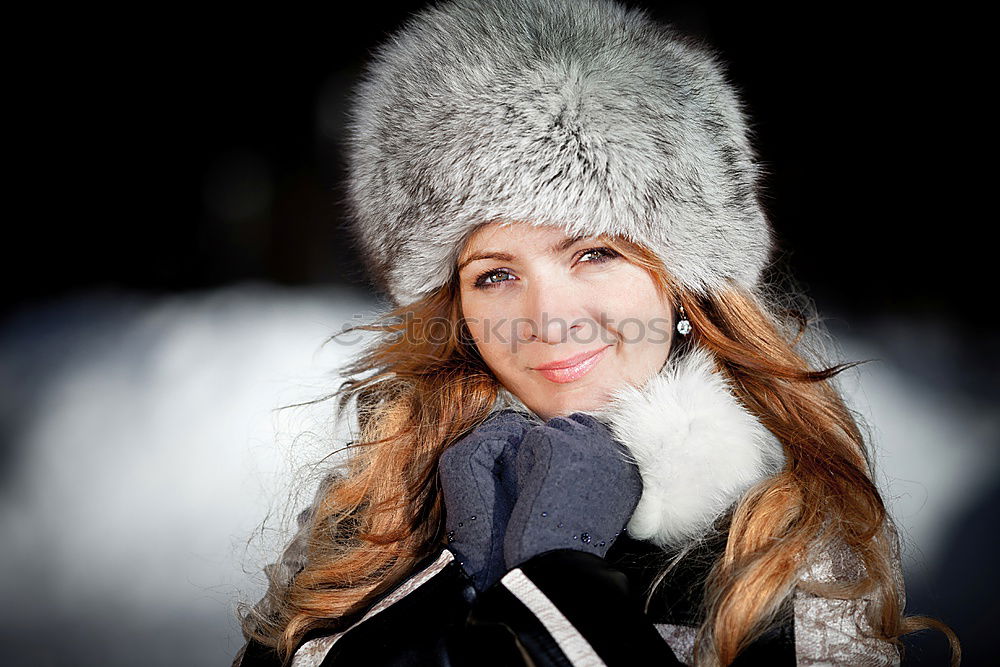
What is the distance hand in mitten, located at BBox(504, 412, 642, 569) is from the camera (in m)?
1.03

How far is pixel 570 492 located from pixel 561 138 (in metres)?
0.46

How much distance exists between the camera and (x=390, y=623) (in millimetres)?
1027

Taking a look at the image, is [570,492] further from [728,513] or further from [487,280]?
[487,280]

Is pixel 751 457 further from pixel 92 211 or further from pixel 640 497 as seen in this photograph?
pixel 92 211

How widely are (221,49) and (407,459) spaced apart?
116 centimetres

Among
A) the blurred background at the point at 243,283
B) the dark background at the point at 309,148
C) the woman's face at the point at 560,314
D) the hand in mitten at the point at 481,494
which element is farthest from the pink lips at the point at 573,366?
the dark background at the point at 309,148

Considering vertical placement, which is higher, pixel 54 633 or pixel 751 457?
pixel 751 457

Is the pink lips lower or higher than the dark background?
lower

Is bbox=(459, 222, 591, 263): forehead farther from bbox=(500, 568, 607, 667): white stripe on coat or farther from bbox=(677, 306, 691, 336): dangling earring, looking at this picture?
bbox=(500, 568, 607, 667): white stripe on coat

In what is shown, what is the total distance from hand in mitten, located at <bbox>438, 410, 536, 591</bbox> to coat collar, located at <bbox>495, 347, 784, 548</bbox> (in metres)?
0.16

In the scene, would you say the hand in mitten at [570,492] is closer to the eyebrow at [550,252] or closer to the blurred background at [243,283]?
the eyebrow at [550,252]

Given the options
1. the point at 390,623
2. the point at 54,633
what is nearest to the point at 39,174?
the point at 54,633

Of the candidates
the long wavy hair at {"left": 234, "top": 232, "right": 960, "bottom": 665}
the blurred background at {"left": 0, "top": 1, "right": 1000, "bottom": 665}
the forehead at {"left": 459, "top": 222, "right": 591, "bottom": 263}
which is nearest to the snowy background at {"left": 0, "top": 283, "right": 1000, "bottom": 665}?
the blurred background at {"left": 0, "top": 1, "right": 1000, "bottom": 665}

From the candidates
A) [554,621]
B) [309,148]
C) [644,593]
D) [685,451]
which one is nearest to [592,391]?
[685,451]
